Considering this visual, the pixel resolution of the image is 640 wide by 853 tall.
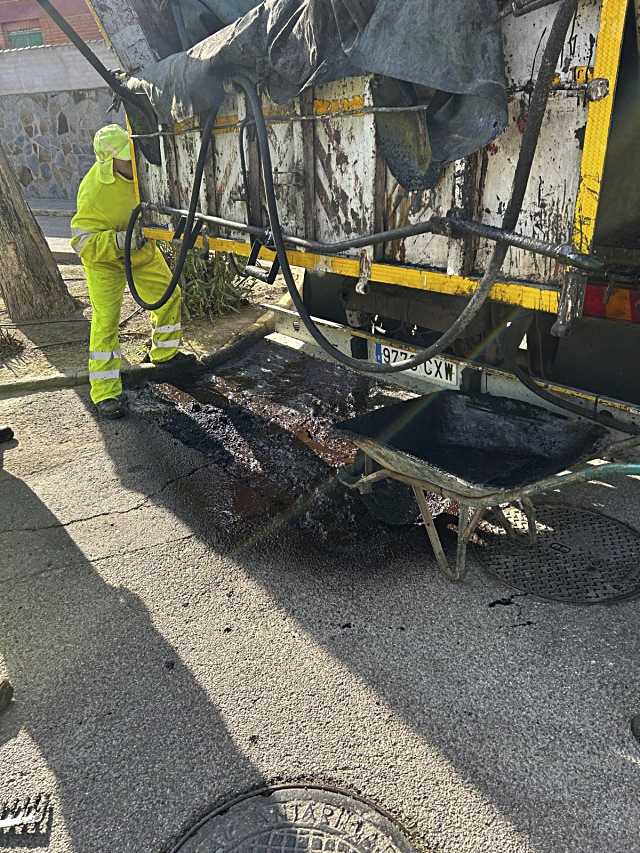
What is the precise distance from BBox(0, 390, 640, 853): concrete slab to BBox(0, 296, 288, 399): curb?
2329 mm

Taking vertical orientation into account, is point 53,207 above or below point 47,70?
below

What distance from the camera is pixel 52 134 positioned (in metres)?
15.7

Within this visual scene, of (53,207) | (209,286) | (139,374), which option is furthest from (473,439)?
(53,207)

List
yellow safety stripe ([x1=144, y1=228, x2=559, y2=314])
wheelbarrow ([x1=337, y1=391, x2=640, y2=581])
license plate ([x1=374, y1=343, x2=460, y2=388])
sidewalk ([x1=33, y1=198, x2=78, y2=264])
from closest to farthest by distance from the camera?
yellow safety stripe ([x1=144, y1=228, x2=559, y2=314]) → wheelbarrow ([x1=337, y1=391, x2=640, y2=581]) → license plate ([x1=374, y1=343, x2=460, y2=388]) → sidewalk ([x1=33, y1=198, x2=78, y2=264])

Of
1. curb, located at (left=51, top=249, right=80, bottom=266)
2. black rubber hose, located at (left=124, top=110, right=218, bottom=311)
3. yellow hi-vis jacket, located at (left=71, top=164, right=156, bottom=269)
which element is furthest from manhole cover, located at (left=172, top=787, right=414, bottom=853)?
curb, located at (left=51, top=249, right=80, bottom=266)

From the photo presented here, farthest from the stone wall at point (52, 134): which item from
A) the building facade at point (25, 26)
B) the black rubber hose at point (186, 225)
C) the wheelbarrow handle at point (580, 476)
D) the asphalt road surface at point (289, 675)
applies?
the wheelbarrow handle at point (580, 476)

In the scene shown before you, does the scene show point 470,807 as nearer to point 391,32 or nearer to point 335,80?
point 391,32

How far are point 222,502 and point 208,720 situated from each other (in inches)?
67.7

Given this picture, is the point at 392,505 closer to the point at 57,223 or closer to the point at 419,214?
the point at 419,214

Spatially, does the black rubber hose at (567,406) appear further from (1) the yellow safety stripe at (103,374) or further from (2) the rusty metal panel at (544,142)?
(1) the yellow safety stripe at (103,374)

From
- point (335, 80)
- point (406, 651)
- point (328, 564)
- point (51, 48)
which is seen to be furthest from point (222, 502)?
point (51, 48)

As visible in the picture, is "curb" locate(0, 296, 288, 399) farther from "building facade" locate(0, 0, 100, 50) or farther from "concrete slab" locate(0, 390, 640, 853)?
"building facade" locate(0, 0, 100, 50)

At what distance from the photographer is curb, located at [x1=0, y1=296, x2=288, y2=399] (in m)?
5.83

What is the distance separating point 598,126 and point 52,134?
16.2m
